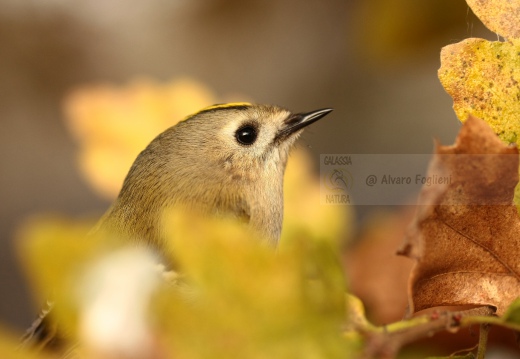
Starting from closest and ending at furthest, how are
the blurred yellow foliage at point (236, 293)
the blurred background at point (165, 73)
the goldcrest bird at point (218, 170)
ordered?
1. the blurred yellow foliage at point (236, 293)
2. the goldcrest bird at point (218, 170)
3. the blurred background at point (165, 73)

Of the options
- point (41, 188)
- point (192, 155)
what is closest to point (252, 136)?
point (192, 155)

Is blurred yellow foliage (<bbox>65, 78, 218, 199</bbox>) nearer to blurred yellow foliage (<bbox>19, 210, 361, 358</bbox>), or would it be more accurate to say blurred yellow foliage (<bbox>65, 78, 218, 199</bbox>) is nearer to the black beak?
the black beak

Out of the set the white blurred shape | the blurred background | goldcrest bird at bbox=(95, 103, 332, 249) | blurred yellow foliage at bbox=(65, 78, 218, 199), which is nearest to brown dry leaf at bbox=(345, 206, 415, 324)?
goldcrest bird at bbox=(95, 103, 332, 249)

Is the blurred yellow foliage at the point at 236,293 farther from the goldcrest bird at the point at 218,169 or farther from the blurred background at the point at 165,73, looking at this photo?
the blurred background at the point at 165,73

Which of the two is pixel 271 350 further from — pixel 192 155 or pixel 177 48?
pixel 177 48

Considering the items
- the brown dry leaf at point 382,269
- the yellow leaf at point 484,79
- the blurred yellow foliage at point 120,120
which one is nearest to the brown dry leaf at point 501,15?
the yellow leaf at point 484,79

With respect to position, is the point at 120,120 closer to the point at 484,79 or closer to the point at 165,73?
the point at 484,79

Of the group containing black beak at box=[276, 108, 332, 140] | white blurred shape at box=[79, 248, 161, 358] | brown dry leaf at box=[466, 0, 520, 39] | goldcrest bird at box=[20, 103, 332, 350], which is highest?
brown dry leaf at box=[466, 0, 520, 39]
